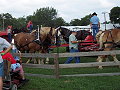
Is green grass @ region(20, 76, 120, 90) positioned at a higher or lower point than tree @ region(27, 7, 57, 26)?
lower

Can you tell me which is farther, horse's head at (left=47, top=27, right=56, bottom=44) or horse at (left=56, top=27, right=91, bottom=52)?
horse at (left=56, top=27, right=91, bottom=52)

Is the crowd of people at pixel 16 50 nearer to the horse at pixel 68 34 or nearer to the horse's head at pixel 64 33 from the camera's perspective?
the horse at pixel 68 34

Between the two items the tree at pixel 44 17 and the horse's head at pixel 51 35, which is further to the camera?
the tree at pixel 44 17

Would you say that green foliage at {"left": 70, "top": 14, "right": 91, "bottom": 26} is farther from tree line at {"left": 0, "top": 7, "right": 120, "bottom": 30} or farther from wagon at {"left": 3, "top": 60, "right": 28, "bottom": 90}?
wagon at {"left": 3, "top": 60, "right": 28, "bottom": 90}

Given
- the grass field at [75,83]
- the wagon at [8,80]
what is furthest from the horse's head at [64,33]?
the wagon at [8,80]

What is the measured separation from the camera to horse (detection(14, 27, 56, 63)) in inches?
551

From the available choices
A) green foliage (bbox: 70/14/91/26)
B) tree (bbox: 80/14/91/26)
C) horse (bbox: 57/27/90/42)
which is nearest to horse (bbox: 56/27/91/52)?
horse (bbox: 57/27/90/42)

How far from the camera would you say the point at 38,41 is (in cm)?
1391

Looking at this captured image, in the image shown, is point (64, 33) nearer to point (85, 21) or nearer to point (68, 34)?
point (68, 34)

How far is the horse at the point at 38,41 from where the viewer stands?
1400 centimetres

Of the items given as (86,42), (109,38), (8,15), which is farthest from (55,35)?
(8,15)

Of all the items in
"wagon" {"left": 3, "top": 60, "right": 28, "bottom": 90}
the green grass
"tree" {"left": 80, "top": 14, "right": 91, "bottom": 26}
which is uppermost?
"tree" {"left": 80, "top": 14, "right": 91, "bottom": 26}

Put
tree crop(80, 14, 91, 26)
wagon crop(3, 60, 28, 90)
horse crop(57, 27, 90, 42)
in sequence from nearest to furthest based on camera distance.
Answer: wagon crop(3, 60, 28, 90)
horse crop(57, 27, 90, 42)
tree crop(80, 14, 91, 26)

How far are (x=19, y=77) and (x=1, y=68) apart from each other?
1.83 meters
